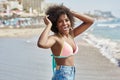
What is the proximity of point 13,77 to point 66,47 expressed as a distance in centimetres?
413

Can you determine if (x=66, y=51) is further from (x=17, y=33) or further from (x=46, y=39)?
(x=17, y=33)

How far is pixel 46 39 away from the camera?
2.43m

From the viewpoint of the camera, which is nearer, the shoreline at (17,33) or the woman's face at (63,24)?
the woman's face at (63,24)

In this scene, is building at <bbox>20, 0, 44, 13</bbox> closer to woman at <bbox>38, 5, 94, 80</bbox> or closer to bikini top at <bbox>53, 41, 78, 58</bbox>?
woman at <bbox>38, 5, 94, 80</bbox>

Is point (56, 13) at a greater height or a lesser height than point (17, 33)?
greater

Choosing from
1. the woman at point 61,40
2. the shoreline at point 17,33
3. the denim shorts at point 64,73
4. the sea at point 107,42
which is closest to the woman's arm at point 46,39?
the woman at point 61,40

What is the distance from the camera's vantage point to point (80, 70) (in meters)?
8.17

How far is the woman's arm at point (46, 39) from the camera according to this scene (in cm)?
241

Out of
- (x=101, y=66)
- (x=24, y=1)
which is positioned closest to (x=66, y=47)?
(x=101, y=66)

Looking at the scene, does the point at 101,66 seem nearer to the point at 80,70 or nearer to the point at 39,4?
the point at 80,70

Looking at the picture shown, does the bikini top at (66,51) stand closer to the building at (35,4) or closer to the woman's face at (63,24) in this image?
the woman's face at (63,24)

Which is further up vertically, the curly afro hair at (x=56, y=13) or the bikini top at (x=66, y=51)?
the curly afro hair at (x=56, y=13)

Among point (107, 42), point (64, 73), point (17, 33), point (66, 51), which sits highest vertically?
point (66, 51)

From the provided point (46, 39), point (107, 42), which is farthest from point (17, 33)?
point (46, 39)
